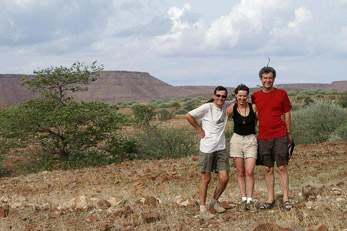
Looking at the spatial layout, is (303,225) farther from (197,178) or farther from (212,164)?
(197,178)

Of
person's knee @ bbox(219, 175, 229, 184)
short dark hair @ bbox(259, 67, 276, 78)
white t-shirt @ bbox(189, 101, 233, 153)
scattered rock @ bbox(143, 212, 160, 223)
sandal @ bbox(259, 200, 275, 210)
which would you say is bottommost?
scattered rock @ bbox(143, 212, 160, 223)

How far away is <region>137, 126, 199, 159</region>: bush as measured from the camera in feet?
48.3

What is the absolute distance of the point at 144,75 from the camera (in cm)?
10875

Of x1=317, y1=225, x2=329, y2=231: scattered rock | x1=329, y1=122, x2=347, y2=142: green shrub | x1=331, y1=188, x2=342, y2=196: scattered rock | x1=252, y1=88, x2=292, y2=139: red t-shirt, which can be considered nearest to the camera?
x1=317, y1=225, x2=329, y2=231: scattered rock

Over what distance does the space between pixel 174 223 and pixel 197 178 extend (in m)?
4.93

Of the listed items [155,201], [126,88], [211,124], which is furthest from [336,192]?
[126,88]

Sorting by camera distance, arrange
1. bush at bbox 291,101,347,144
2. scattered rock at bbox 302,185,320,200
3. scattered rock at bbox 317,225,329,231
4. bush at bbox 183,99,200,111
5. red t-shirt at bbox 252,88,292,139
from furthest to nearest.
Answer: bush at bbox 183,99,200,111
bush at bbox 291,101,347,144
scattered rock at bbox 302,185,320,200
red t-shirt at bbox 252,88,292,139
scattered rock at bbox 317,225,329,231

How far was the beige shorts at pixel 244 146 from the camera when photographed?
19.2 ft

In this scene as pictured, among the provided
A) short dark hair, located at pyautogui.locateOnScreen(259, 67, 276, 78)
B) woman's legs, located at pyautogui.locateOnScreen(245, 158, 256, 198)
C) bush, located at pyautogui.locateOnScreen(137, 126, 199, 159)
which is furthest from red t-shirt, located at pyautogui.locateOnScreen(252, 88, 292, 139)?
bush, located at pyautogui.locateOnScreen(137, 126, 199, 159)

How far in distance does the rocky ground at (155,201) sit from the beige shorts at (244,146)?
2.69 feet

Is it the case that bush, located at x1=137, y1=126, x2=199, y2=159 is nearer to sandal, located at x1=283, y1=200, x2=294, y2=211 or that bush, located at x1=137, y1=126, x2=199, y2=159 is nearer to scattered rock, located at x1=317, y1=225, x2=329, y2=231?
sandal, located at x1=283, y1=200, x2=294, y2=211

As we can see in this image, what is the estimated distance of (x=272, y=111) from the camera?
18.7ft

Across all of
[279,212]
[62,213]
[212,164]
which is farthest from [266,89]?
[62,213]

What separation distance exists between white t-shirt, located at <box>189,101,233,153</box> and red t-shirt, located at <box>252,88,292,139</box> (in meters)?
0.51
